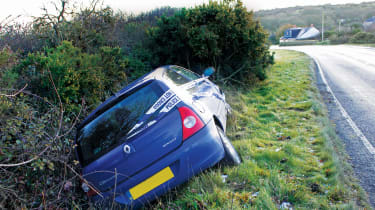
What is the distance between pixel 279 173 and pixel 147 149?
1757 mm

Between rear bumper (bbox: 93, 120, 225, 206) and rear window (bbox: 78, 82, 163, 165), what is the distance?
44 cm

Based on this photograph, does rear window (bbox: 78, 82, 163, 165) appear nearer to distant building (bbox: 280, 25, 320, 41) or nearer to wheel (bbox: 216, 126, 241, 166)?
wheel (bbox: 216, 126, 241, 166)

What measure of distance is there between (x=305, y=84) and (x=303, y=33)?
56592 mm

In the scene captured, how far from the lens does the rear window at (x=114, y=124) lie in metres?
2.91

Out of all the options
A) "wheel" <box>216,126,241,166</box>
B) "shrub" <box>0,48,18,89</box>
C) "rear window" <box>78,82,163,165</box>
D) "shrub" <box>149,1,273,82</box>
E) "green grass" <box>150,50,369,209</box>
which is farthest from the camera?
"shrub" <box>149,1,273,82</box>

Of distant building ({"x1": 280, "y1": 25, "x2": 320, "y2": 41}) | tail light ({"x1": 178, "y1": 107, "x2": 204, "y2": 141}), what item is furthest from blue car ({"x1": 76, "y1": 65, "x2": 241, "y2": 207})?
distant building ({"x1": 280, "y1": 25, "x2": 320, "y2": 41})

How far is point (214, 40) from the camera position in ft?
25.6

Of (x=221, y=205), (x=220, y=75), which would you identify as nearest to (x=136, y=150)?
(x=221, y=205)

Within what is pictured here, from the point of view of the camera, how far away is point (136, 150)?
2.77m

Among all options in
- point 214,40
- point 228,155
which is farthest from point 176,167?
point 214,40

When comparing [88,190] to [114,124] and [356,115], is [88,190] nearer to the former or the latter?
[114,124]

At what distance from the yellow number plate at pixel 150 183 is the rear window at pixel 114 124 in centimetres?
52

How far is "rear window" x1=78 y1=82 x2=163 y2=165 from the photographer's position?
2.91m

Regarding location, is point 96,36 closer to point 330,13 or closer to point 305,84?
point 305,84
